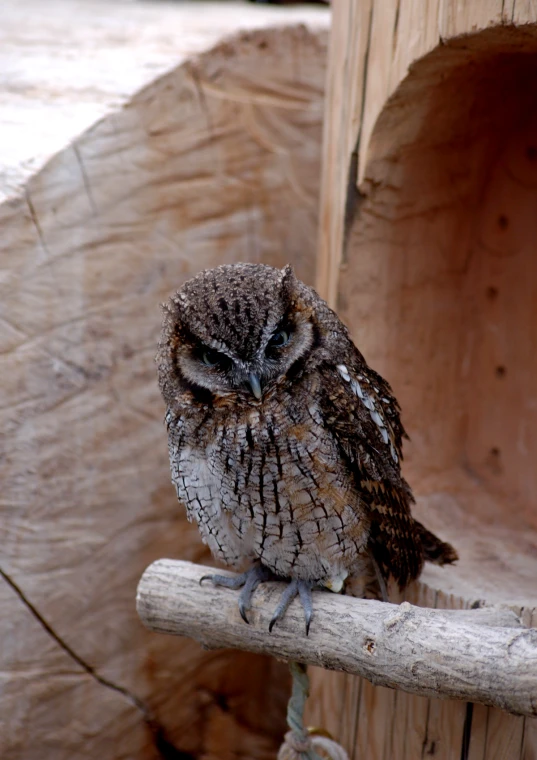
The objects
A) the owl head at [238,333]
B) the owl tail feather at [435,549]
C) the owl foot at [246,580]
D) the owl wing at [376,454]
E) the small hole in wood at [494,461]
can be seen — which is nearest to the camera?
the owl head at [238,333]

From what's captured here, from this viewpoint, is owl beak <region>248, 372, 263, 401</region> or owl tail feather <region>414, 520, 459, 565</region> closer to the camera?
owl beak <region>248, 372, 263, 401</region>

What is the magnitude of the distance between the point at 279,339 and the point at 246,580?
0.71m

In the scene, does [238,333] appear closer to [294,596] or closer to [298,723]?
[294,596]

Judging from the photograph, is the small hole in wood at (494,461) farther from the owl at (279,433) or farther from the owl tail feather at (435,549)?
the owl at (279,433)

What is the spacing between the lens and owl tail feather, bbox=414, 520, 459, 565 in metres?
2.41

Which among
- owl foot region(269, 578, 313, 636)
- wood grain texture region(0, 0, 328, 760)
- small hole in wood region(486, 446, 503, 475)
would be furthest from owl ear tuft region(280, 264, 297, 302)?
small hole in wood region(486, 446, 503, 475)

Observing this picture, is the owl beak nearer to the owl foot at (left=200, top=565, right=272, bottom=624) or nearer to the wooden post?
the owl foot at (left=200, top=565, right=272, bottom=624)

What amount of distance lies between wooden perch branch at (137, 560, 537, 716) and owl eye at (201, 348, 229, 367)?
0.63m

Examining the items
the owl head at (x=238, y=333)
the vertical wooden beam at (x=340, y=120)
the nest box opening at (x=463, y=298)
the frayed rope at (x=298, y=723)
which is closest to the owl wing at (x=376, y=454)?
→ the owl head at (x=238, y=333)

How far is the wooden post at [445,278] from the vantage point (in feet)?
7.45

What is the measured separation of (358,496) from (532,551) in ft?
2.88

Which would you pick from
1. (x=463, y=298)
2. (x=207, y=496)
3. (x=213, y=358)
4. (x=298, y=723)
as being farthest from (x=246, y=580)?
(x=463, y=298)

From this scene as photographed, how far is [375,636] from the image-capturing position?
1955 mm

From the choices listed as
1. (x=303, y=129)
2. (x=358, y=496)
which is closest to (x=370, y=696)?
(x=358, y=496)
